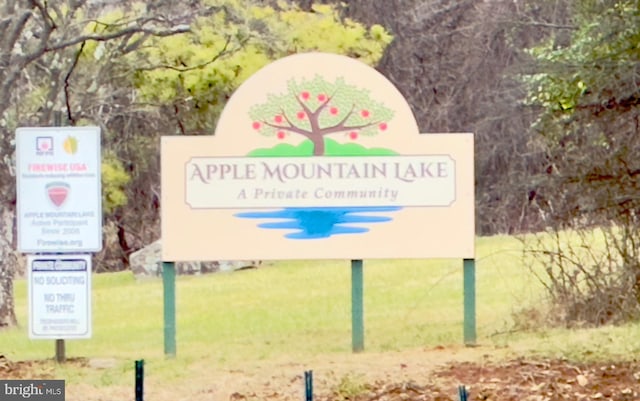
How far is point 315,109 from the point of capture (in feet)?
40.2

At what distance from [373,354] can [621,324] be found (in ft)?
9.14

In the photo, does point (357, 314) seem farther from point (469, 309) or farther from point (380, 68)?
point (380, 68)

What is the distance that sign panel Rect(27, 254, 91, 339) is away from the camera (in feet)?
36.3

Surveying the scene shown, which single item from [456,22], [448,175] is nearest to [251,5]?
[448,175]

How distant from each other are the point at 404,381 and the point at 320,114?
3.49 meters

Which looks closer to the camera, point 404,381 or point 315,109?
point 404,381

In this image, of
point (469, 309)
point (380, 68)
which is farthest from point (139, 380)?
point (380, 68)

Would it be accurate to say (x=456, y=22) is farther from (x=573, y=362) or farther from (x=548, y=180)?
(x=573, y=362)

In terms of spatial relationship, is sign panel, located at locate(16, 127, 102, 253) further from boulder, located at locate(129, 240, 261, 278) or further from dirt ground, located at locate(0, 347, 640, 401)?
boulder, located at locate(129, 240, 261, 278)

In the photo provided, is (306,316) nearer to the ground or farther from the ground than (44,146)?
nearer to the ground

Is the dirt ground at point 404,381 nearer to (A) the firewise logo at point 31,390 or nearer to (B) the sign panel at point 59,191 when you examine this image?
(A) the firewise logo at point 31,390

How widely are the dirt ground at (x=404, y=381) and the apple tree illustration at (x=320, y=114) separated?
7.59ft

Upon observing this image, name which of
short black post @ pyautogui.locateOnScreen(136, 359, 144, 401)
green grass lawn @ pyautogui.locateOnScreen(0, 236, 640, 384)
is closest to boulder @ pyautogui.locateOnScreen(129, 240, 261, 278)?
green grass lawn @ pyautogui.locateOnScreen(0, 236, 640, 384)

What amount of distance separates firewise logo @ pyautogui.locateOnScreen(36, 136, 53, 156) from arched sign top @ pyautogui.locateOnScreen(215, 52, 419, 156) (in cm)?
171
